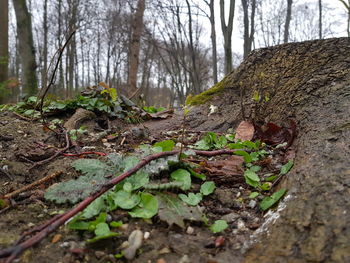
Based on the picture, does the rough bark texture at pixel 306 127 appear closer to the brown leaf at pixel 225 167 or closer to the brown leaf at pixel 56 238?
the brown leaf at pixel 225 167

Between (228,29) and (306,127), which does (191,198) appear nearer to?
(306,127)

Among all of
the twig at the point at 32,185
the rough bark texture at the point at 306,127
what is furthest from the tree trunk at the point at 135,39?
the twig at the point at 32,185

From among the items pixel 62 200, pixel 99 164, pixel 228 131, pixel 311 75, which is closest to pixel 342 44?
pixel 311 75

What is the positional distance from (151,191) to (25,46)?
779cm

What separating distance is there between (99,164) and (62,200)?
13.2 inches

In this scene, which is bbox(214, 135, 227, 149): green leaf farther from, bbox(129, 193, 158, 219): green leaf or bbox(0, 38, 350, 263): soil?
bbox(129, 193, 158, 219): green leaf

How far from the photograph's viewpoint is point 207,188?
1459mm

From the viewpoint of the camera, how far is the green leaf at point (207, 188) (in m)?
1.44

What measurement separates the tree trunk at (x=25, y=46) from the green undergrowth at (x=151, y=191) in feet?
22.7

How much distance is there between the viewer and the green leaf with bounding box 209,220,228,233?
46.6 inches

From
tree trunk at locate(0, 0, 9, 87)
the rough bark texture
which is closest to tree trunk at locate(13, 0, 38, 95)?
tree trunk at locate(0, 0, 9, 87)

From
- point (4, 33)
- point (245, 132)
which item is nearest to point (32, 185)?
point (245, 132)

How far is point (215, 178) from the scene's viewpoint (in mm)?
1603

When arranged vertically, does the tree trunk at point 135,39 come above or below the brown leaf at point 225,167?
above
